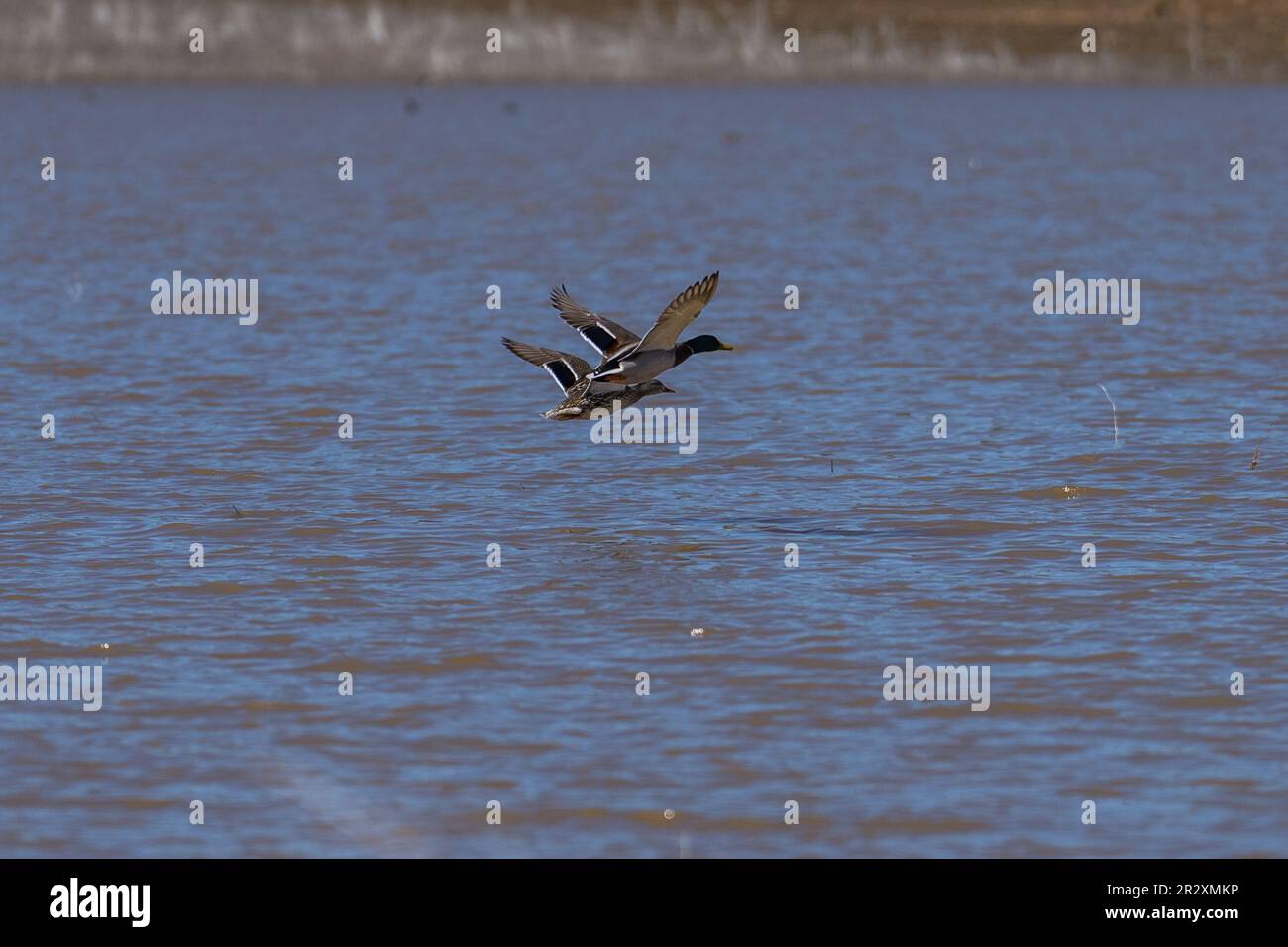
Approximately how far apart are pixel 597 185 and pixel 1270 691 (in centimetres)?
4199

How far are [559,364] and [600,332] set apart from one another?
1.26 feet

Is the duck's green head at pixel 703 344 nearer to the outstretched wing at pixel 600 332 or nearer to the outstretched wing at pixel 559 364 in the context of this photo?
the outstretched wing at pixel 600 332

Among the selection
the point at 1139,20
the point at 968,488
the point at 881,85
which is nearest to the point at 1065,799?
the point at 968,488

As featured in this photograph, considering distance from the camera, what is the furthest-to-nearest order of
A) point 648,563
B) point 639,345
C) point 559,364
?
point 559,364 < point 648,563 < point 639,345

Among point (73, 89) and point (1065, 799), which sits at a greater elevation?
point (73, 89)

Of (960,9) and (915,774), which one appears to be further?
(960,9)

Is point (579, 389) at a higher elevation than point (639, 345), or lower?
lower

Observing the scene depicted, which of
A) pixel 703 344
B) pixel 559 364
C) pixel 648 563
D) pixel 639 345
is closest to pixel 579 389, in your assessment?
pixel 559 364

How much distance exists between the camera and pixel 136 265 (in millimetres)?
31828

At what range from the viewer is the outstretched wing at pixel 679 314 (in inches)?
485

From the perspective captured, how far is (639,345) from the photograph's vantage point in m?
13.2

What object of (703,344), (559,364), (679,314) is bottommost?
(559,364)

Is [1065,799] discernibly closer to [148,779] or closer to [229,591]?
[148,779]

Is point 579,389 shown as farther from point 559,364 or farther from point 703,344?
point 703,344
